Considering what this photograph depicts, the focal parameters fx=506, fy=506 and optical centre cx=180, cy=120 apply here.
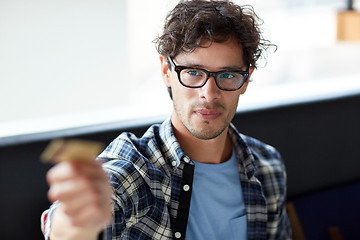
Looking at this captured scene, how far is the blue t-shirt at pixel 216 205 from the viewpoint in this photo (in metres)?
1.56

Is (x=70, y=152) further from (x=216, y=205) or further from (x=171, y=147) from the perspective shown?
(x=216, y=205)

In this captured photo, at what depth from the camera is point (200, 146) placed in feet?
5.31

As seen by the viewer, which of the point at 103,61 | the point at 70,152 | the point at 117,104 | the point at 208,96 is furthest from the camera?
the point at 117,104

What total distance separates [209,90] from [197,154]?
0.25 m

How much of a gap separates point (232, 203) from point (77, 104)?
176 centimetres

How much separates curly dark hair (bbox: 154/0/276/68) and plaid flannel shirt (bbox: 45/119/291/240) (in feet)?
0.86

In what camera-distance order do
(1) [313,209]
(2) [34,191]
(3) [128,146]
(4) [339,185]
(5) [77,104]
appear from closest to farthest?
(3) [128,146] → (2) [34,191] → (1) [313,209] → (4) [339,185] → (5) [77,104]

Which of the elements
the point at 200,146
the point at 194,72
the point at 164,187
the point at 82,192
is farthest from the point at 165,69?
the point at 82,192

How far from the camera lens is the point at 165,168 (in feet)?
5.00

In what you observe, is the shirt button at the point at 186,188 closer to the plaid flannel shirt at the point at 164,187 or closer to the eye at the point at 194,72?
the plaid flannel shirt at the point at 164,187

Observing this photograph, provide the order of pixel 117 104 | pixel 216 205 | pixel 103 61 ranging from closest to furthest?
pixel 216 205
pixel 103 61
pixel 117 104

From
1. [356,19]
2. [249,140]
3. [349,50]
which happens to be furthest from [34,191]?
[349,50]

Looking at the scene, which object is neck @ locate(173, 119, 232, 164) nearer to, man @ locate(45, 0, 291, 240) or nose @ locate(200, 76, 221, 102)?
man @ locate(45, 0, 291, 240)

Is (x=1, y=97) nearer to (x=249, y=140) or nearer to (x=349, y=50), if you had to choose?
(x=249, y=140)
